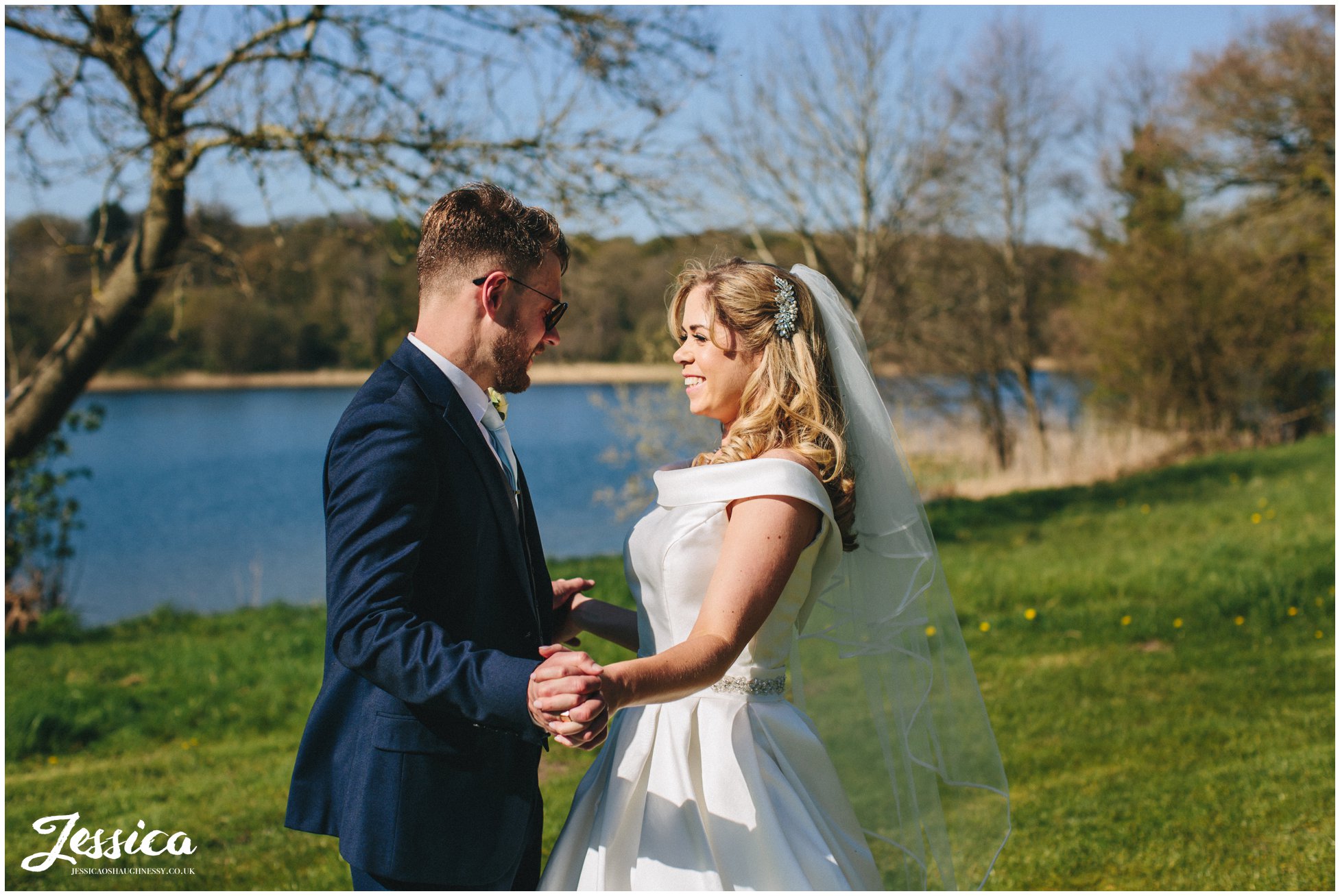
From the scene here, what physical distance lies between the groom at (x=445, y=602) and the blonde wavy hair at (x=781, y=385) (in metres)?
0.50

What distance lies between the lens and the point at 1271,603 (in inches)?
300

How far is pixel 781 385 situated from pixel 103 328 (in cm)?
682

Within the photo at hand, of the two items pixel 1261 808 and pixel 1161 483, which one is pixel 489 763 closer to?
pixel 1261 808

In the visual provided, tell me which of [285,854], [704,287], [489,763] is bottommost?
[285,854]

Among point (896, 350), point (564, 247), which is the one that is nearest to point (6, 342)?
point (564, 247)


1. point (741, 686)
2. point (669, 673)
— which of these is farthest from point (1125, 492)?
point (669, 673)

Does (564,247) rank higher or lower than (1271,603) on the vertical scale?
higher

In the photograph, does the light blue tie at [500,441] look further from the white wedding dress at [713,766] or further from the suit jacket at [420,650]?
the white wedding dress at [713,766]

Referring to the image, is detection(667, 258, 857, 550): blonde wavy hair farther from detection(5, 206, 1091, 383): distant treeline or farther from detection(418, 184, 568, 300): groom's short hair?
detection(418, 184, 568, 300): groom's short hair

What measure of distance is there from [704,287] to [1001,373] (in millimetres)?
22606

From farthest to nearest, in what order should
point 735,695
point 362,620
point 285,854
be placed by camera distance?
1. point 285,854
2. point 735,695
3. point 362,620

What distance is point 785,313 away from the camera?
2826 millimetres

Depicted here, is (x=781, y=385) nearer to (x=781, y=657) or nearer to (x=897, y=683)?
(x=781, y=657)

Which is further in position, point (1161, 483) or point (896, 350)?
point (896, 350)
